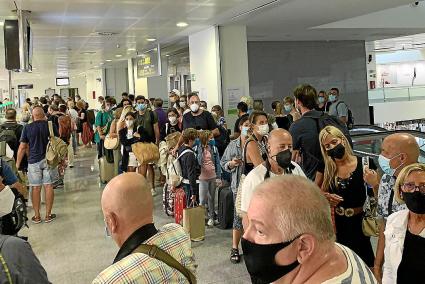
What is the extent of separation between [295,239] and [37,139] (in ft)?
20.1

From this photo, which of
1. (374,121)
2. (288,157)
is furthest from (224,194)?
(374,121)

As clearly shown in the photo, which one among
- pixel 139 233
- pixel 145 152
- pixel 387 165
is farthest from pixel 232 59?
pixel 139 233

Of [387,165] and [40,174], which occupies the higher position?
[387,165]

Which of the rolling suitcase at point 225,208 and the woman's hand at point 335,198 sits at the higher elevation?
the woman's hand at point 335,198

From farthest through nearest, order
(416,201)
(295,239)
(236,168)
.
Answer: (236,168) → (416,201) → (295,239)

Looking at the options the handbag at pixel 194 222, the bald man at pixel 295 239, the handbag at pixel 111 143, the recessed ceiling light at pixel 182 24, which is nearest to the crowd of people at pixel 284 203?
the bald man at pixel 295 239

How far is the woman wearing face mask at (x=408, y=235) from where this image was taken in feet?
7.88

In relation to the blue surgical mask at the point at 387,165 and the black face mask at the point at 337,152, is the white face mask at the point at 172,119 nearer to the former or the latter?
the black face mask at the point at 337,152

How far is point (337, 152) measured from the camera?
354 cm

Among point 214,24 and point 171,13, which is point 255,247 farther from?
point 214,24

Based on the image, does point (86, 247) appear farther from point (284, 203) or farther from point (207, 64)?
point (207, 64)

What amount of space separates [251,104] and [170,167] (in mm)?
3616

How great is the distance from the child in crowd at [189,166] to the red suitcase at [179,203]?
54 millimetres

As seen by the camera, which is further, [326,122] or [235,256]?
[235,256]
